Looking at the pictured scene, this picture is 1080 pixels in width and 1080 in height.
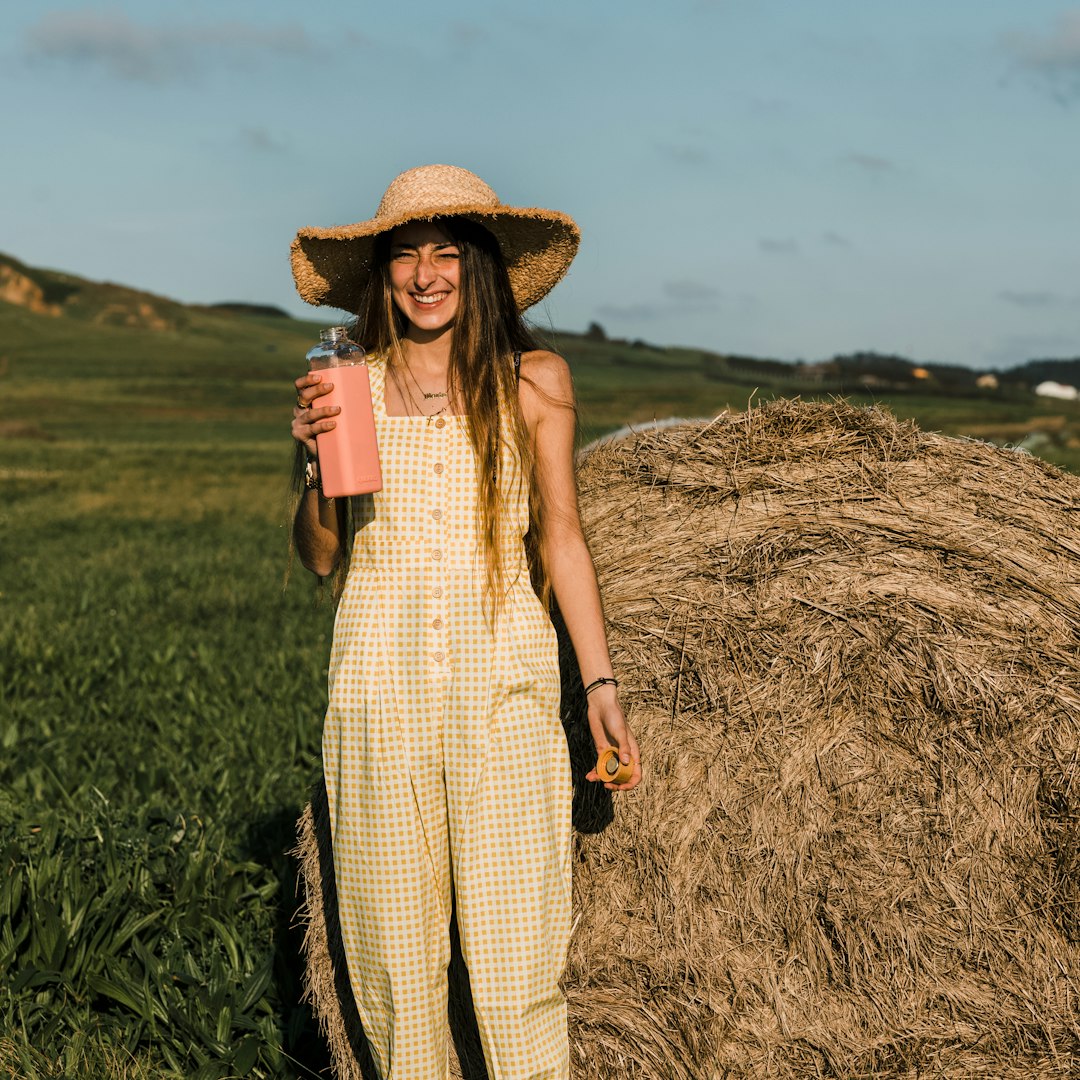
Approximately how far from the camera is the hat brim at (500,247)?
9.68ft

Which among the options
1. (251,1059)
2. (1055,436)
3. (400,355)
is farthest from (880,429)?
(1055,436)

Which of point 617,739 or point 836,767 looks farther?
point 836,767

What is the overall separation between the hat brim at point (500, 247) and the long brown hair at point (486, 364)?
0.08 metres

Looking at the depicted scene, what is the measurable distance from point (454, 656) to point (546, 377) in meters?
0.67

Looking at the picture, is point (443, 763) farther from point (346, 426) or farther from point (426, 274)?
point (426, 274)

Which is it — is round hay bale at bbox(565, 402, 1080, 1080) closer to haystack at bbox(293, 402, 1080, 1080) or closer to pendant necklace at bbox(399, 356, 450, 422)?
haystack at bbox(293, 402, 1080, 1080)

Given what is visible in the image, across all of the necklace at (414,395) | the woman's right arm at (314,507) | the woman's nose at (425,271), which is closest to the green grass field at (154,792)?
the woman's right arm at (314,507)

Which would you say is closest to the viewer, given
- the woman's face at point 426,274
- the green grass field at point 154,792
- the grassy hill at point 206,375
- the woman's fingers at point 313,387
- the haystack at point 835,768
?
the woman's fingers at point 313,387

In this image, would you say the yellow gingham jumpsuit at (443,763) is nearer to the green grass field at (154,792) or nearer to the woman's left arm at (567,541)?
the woman's left arm at (567,541)

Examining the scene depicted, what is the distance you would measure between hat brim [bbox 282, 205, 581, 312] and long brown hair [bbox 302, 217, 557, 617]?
0.08m

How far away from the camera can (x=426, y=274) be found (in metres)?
2.86

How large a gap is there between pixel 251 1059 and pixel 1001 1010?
6.86 ft

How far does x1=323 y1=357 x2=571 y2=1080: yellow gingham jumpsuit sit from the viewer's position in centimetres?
276

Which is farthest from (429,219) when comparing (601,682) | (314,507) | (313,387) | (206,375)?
(206,375)
